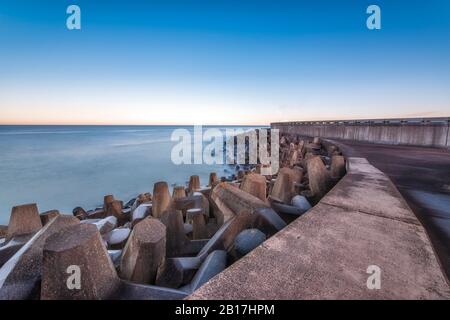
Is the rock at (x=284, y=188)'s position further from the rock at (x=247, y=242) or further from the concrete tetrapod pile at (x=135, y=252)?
the rock at (x=247, y=242)

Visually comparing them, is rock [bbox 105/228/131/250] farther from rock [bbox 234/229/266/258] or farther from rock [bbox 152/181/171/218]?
rock [bbox 234/229/266/258]

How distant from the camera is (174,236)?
235 cm

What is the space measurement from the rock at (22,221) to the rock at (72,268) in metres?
2.29

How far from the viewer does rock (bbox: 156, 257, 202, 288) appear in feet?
4.80

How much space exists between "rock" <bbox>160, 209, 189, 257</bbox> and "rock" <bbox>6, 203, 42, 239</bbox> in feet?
5.84

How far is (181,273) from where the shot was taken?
59.1 inches

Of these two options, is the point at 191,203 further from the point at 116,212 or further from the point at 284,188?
the point at 116,212

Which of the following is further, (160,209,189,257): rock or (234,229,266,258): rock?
(160,209,189,257): rock

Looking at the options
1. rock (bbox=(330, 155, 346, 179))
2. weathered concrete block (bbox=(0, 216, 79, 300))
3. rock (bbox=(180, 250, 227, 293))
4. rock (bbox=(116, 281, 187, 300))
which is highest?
rock (bbox=(330, 155, 346, 179))

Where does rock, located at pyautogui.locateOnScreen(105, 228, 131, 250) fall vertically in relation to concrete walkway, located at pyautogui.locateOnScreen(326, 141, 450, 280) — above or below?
below

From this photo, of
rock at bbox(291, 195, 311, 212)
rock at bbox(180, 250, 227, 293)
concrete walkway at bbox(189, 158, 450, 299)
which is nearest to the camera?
concrete walkway at bbox(189, 158, 450, 299)

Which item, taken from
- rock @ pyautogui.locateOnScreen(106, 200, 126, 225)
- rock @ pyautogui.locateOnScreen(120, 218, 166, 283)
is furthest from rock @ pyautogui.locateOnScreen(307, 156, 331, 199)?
rock @ pyautogui.locateOnScreen(106, 200, 126, 225)
